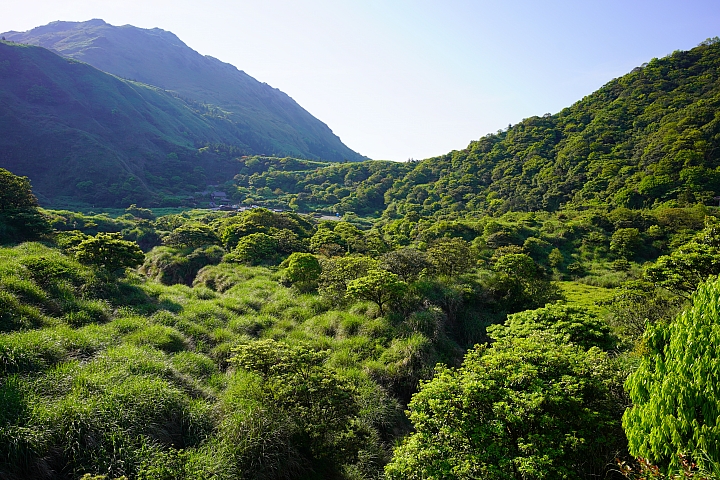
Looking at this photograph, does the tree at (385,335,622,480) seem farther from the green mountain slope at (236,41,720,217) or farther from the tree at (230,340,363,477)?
the green mountain slope at (236,41,720,217)

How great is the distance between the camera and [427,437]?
23.1ft

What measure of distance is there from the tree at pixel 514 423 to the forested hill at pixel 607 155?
5252 centimetres

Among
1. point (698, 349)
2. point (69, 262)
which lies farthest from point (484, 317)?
point (69, 262)

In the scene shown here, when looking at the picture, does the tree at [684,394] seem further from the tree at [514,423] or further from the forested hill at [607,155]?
the forested hill at [607,155]

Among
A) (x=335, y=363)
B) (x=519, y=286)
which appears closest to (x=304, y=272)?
(x=335, y=363)

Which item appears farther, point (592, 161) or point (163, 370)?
point (592, 161)

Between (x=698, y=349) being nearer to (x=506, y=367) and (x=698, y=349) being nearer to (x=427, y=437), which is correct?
(x=506, y=367)

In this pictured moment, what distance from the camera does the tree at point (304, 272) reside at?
1870cm

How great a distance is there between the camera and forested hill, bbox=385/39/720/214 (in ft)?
157

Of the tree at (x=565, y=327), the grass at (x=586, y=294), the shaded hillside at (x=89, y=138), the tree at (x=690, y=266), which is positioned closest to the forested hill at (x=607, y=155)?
the grass at (x=586, y=294)

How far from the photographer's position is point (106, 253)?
1491cm

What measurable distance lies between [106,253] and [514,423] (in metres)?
17.0

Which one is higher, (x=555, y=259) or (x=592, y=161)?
(x=592, y=161)

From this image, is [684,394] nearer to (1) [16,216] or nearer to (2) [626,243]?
(1) [16,216]
